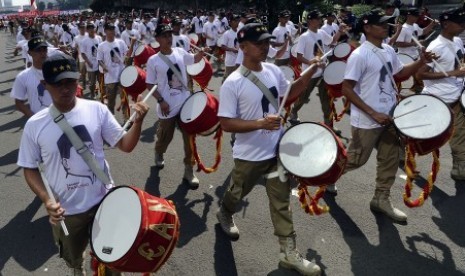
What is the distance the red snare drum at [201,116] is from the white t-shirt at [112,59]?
4149mm

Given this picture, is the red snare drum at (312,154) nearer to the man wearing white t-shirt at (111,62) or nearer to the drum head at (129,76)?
the drum head at (129,76)

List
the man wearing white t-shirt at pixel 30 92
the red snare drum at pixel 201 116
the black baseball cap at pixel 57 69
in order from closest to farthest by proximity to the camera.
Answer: the black baseball cap at pixel 57 69 → the red snare drum at pixel 201 116 → the man wearing white t-shirt at pixel 30 92

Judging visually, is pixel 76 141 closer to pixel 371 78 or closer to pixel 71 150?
pixel 71 150

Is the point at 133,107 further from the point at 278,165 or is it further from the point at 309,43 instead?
the point at 309,43

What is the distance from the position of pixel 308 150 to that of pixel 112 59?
6.40 meters

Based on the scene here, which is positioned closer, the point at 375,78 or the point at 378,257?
the point at 378,257

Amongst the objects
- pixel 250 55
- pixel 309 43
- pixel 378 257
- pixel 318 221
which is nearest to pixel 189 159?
pixel 318 221

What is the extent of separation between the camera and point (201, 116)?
4.92 m

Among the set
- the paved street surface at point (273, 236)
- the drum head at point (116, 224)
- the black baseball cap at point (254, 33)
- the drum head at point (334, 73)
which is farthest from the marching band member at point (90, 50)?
the drum head at point (116, 224)

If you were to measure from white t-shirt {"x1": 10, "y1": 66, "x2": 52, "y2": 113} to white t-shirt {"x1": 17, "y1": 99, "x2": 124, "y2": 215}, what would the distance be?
2760 millimetres

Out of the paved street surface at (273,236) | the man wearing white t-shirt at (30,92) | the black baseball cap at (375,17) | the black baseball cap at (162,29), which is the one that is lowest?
the paved street surface at (273,236)

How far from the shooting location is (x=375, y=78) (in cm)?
434

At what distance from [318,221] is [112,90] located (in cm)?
592

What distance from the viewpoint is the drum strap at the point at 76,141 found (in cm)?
274
